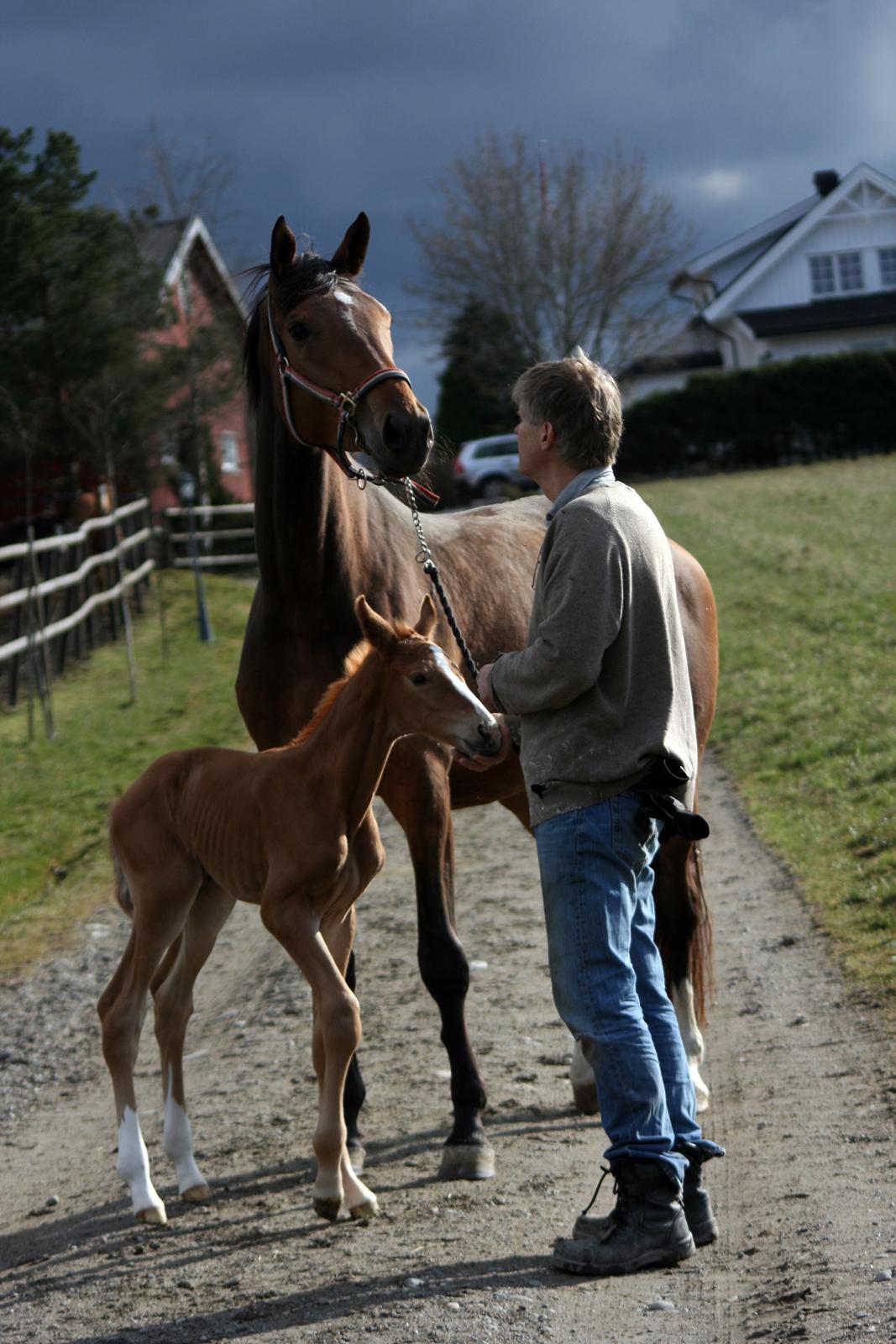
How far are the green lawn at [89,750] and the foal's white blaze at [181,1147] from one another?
3626 mm

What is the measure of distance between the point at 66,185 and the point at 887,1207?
25.3m

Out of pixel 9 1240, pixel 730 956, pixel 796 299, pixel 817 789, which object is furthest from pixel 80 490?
pixel 796 299

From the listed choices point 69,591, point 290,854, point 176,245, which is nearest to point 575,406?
point 290,854

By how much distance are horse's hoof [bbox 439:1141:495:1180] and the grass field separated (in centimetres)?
218

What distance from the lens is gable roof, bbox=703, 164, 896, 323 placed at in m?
51.3

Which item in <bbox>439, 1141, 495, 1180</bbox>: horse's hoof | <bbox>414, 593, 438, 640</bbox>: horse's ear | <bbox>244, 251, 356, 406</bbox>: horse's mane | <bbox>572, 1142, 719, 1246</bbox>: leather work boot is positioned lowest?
<bbox>439, 1141, 495, 1180</bbox>: horse's hoof

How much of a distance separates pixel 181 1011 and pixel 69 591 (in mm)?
14145

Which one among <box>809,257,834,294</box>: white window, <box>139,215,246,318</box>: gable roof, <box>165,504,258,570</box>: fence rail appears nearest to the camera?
<box>165,504,258,570</box>: fence rail

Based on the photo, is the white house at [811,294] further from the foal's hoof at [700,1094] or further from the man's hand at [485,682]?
the man's hand at [485,682]

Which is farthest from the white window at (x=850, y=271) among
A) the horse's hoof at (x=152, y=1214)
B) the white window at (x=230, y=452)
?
the horse's hoof at (x=152, y=1214)

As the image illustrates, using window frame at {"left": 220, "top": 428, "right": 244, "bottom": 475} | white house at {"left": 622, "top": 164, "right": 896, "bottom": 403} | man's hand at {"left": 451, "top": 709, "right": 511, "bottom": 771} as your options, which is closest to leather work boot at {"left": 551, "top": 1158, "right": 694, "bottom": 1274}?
man's hand at {"left": 451, "top": 709, "right": 511, "bottom": 771}

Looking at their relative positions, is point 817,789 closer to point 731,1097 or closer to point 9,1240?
point 731,1097

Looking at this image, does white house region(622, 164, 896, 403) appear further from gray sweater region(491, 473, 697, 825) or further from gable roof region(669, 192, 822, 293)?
gray sweater region(491, 473, 697, 825)

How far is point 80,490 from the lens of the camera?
2530cm
